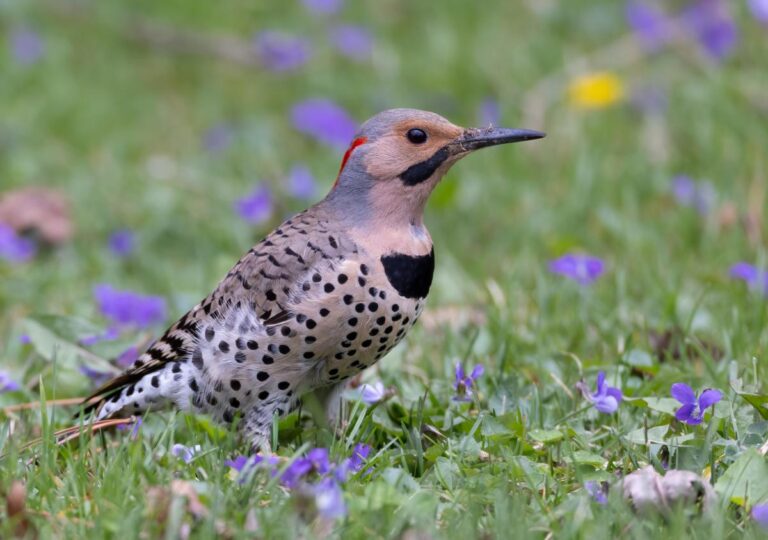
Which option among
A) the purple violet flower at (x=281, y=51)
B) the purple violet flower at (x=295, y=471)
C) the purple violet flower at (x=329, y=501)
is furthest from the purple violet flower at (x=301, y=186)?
the purple violet flower at (x=329, y=501)

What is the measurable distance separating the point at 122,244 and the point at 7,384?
2460 millimetres

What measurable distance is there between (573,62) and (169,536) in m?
7.02

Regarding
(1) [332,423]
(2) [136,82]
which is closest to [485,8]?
(2) [136,82]

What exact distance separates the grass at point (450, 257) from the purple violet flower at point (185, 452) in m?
0.04

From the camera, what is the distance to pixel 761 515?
3510mm

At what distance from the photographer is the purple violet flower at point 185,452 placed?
4109 millimetres

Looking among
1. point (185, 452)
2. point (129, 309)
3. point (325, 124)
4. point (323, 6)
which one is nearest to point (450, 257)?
point (129, 309)

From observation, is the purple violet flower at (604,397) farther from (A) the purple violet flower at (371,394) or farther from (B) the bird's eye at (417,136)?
(B) the bird's eye at (417,136)

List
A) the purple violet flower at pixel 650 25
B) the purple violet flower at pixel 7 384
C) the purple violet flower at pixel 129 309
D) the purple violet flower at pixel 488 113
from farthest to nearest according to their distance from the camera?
1. the purple violet flower at pixel 650 25
2. the purple violet flower at pixel 488 113
3. the purple violet flower at pixel 129 309
4. the purple violet flower at pixel 7 384

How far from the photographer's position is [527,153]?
8516 mm

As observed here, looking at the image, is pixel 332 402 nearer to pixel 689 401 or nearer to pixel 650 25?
pixel 689 401

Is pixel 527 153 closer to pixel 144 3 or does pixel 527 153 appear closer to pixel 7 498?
pixel 144 3

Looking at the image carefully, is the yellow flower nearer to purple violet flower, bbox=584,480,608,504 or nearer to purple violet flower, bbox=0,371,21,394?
purple violet flower, bbox=0,371,21,394

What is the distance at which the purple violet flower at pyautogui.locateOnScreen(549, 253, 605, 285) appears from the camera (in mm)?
6000
